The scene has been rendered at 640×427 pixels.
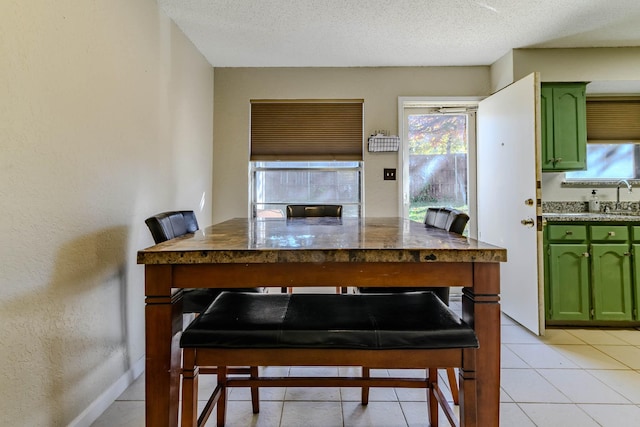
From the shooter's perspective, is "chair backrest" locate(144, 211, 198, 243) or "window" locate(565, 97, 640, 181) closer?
"chair backrest" locate(144, 211, 198, 243)

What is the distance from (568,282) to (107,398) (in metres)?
3.23

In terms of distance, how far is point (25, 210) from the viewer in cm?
115

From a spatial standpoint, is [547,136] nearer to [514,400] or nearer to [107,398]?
[514,400]

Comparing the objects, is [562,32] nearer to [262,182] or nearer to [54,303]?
[262,182]

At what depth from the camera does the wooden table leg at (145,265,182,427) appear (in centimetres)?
87

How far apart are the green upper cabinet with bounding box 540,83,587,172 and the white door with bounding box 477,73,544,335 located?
0.35 m

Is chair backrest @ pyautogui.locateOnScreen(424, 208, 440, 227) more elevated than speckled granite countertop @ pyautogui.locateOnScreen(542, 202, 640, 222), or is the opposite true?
speckled granite countertop @ pyautogui.locateOnScreen(542, 202, 640, 222)

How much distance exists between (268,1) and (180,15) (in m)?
0.68

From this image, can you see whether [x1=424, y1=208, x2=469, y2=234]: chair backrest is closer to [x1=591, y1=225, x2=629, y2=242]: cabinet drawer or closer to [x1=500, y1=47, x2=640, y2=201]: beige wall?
[x1=591, y1=225, x2=629, y2=242]: cabinet drawer

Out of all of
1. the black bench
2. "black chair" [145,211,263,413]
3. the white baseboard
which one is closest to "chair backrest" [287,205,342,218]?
"black chair" [145,211,263,413]

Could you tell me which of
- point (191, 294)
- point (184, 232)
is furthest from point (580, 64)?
point (191, 294)

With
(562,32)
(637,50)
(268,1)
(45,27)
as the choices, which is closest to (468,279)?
(45,27)

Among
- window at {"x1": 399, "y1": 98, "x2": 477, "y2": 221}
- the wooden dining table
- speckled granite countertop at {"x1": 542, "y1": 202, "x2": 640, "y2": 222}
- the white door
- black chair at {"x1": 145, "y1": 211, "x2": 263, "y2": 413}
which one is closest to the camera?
the wooden dining table

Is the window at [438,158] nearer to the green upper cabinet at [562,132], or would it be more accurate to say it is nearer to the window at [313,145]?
the window at [313,145]
